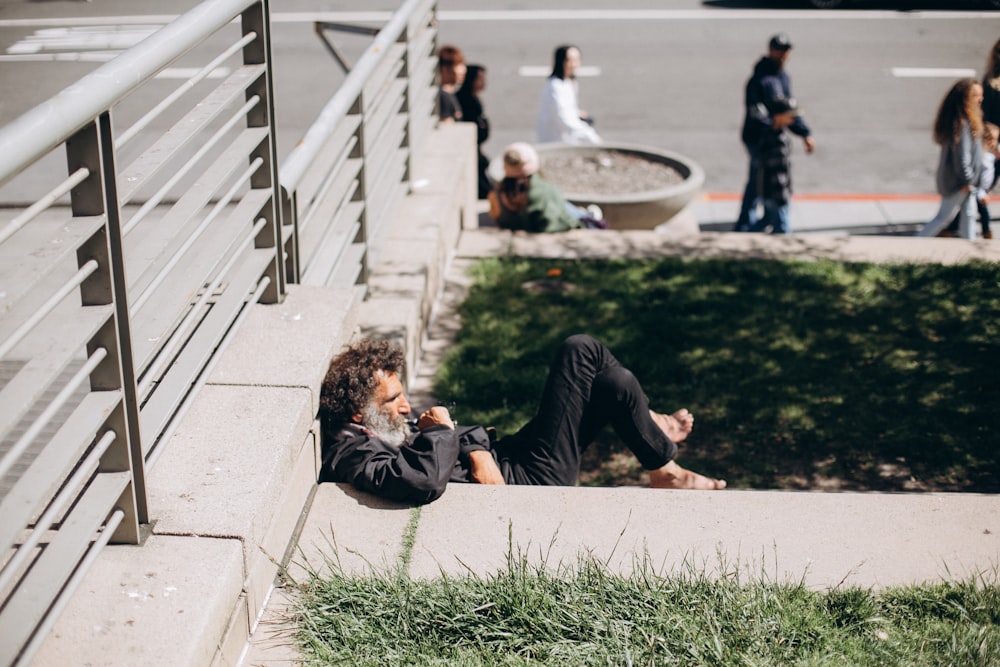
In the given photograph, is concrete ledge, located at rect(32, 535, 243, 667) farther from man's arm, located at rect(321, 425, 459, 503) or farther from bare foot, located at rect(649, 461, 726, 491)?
bare foot, located at rect(649, 461, 726, 491)

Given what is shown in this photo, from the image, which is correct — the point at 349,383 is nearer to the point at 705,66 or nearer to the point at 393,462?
the point at 393,462

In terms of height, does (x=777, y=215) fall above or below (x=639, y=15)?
below

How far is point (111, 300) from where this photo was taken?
9.38 feet

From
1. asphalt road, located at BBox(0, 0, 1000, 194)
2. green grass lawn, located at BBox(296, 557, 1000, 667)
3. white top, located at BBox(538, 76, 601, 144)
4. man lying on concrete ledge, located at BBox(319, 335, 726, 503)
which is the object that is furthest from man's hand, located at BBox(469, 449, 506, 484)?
white top, located at BBox(538, 76, 601, 144)

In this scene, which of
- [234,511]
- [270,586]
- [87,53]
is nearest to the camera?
[234,511]

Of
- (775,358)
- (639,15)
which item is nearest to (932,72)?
(639,15)

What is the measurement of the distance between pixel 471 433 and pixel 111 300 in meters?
2.01

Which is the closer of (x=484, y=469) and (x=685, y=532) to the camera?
(x=685, y=532)

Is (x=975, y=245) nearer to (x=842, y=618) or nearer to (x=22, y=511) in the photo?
(x=842, y=618)

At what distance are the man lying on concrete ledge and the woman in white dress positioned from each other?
5552 mm

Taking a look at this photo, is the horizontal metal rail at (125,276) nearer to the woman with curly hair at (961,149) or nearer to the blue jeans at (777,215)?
the blue jeans at (777,215)

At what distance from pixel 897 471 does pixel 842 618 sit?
6.81 feet

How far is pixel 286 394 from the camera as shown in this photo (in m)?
3.90

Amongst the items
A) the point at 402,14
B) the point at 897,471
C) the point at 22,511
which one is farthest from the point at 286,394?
the point at 402,14
